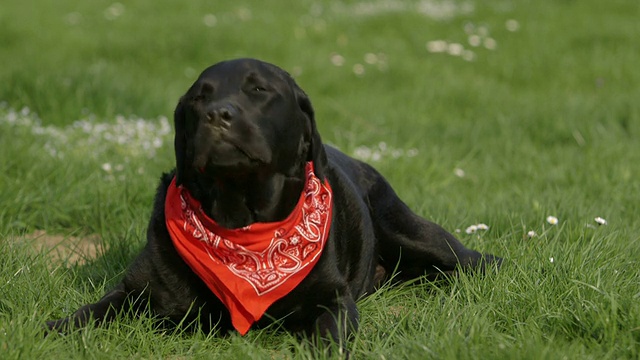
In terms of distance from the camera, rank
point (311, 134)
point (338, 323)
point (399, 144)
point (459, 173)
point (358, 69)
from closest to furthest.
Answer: point (338, 323), point (311, 134), point (459, 173), point (399, 144), point (358, 69)

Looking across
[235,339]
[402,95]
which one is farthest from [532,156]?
[235,339]

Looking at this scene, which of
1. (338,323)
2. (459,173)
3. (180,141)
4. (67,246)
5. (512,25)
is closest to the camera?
(338,323)

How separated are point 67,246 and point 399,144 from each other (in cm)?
368

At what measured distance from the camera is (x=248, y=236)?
3.42 m

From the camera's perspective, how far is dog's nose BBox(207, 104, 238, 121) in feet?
9.84

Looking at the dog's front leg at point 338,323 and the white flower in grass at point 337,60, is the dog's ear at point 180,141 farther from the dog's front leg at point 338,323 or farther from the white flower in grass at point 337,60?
the white flower in grass at point 337,60

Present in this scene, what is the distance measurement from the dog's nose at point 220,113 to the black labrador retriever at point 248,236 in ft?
0.36

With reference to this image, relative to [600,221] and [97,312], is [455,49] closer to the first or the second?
[600,221]

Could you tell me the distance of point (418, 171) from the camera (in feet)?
21.2

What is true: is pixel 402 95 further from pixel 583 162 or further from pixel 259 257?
pixel 259 257

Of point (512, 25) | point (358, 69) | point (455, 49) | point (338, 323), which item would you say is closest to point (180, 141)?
point (338, 323)

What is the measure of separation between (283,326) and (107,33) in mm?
7574

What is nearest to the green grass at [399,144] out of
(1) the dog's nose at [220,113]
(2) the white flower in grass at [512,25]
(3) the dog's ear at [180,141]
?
(2) the white flower in grass at [512,25]

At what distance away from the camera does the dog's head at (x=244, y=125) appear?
3.03m
